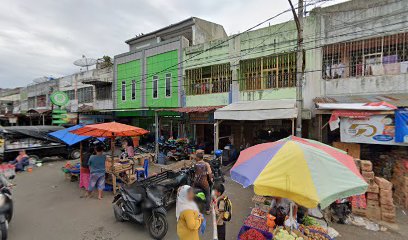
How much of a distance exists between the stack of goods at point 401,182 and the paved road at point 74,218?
2154mm

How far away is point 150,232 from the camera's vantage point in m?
4.91

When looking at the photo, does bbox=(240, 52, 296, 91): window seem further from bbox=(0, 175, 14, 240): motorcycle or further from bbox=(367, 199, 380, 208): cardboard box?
bbox=(0, 175, 14, 240): motorcycle

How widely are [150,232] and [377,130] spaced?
26.6 ft

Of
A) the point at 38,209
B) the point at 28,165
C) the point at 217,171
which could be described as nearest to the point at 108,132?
the point at 38,209

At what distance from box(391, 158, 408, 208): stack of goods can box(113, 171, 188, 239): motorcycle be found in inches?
272

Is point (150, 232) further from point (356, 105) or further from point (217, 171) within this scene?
point (356, 105)

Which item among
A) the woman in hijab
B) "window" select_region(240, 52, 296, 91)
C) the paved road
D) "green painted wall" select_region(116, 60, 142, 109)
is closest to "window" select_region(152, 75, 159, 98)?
"green painted wall" select_region(116, 60, 142, 109)

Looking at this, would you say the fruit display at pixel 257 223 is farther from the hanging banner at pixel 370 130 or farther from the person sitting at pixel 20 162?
the person sitting at pixel 20 162

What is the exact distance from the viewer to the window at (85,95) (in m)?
23.0

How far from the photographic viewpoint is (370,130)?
777 cm

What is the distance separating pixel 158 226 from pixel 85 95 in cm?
2278

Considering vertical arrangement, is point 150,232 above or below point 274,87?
below

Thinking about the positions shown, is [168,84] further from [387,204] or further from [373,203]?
[387,204]

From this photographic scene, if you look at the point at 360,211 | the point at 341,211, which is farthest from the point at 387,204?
the point at 341,211
